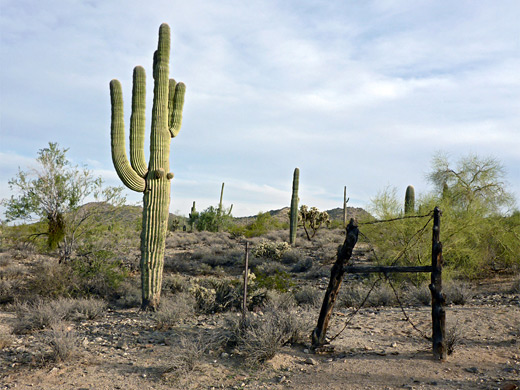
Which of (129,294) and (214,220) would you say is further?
(214,220)

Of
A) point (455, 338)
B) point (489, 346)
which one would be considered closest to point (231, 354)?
point (455, 338)

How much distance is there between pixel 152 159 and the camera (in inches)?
421

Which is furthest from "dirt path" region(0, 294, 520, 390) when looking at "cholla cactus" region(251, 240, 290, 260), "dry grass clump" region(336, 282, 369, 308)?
"cholla cactus" region(251, 240, 290, 260)

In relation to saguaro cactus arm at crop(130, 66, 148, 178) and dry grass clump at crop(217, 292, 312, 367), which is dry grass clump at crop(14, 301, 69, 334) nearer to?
dry grass clump at crop(217, 292, 312, 367)

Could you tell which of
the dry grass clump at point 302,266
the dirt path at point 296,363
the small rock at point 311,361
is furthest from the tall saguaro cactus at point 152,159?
the dry grass clump at point 302,266

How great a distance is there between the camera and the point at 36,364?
6.31m

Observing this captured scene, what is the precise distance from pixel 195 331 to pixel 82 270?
595cm

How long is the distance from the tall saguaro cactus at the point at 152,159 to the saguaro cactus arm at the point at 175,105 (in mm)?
27

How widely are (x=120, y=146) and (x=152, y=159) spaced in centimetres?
91

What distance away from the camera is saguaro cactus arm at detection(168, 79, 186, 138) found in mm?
11352

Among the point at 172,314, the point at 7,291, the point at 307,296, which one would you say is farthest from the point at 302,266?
the point at 7,291

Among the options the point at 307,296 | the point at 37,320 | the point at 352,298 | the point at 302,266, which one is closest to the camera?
the point at 37,320

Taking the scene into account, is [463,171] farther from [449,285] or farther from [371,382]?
[371,382]

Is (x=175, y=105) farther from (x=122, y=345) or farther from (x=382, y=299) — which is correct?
(x=382, y=299)
